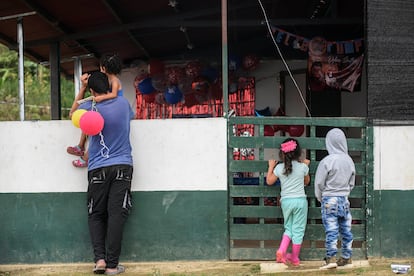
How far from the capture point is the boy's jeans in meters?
5.27

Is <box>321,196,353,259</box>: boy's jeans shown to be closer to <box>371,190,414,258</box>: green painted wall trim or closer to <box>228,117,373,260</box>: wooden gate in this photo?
<box>228,117,373,260</box>: wooden gate

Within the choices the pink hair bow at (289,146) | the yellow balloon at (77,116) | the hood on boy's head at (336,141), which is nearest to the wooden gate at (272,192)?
the pink hair bow at (289,146)

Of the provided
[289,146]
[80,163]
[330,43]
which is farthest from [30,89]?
[289,146]

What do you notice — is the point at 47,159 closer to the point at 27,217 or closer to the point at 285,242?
the point at 27,217

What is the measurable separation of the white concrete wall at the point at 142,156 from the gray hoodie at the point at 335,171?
888 mm

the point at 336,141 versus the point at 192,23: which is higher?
the point at 192,23

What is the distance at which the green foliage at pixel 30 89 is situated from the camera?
873 inches

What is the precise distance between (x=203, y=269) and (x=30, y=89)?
65.2 feet

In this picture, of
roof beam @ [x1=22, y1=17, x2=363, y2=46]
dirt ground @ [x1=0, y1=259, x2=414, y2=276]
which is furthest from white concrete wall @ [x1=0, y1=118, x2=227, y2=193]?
roof beam @ [x1=22, y1=17, x2=363, y2=46]

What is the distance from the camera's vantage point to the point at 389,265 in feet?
17.9

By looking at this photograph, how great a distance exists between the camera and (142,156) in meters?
5.65

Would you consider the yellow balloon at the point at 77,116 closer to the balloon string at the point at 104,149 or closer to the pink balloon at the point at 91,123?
the pink balloon at the point at 91,123

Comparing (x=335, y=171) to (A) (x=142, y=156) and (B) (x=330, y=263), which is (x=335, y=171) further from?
(A) (x=142, y=156)

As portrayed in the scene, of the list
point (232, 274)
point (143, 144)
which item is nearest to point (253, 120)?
point (143, 144)
